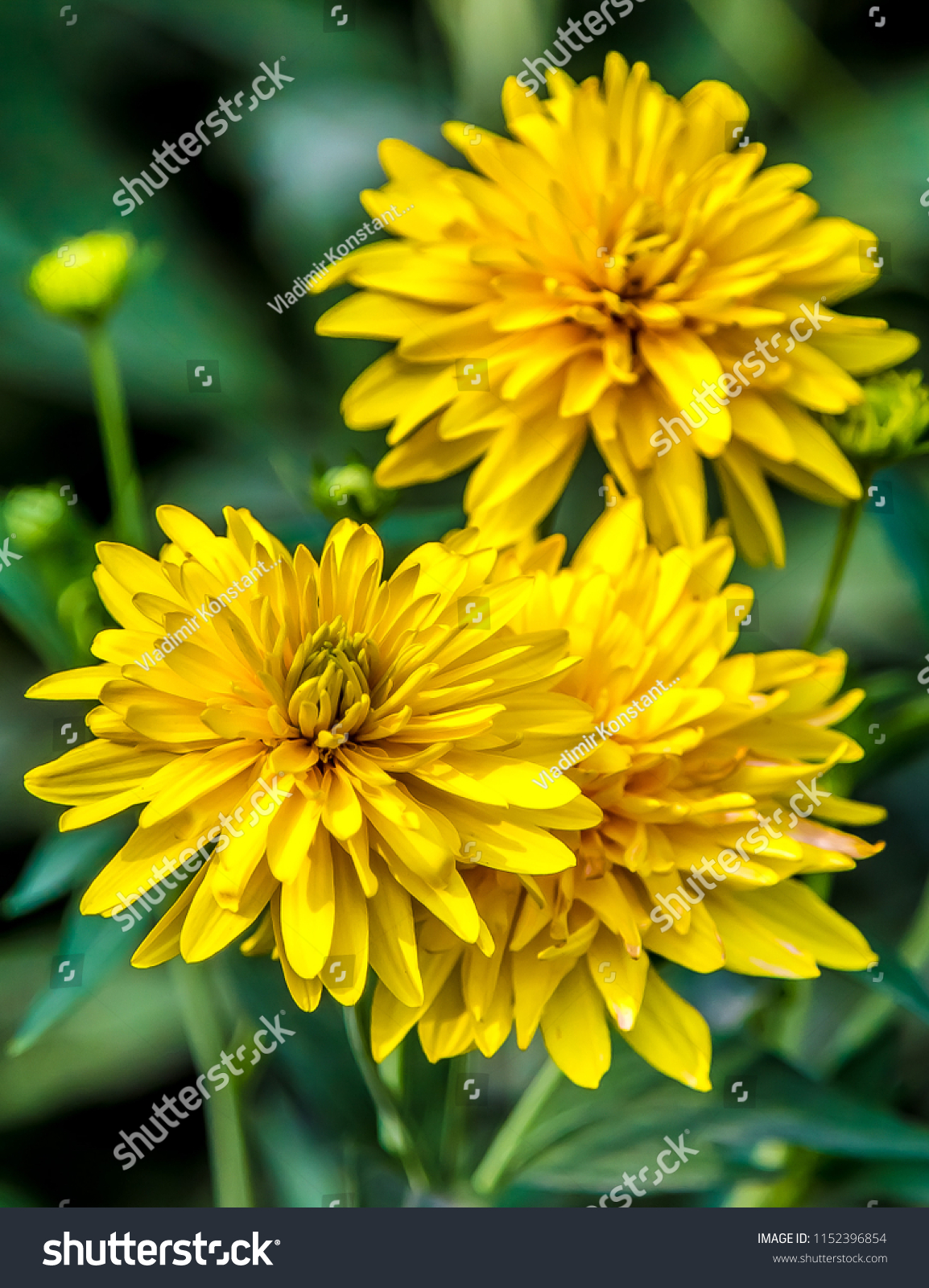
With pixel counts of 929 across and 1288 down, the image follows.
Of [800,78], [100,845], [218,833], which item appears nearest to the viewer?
[218,833]

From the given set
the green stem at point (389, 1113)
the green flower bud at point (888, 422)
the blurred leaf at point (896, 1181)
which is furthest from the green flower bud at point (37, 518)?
the blurred leaf at point (896, 1181)

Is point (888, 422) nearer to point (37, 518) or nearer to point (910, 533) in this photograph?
point (910, 533)

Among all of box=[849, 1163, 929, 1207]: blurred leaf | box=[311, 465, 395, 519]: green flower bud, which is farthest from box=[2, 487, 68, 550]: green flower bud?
box=[849, 1163, 929, 1207]: blurred leaf

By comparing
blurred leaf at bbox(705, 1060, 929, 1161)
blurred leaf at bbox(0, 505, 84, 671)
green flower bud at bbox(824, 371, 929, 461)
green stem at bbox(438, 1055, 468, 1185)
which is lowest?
blurred leaf at bbox(705, 1060, 929, 1161)

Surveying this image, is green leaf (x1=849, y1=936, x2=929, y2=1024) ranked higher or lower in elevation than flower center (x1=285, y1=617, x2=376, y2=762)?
lower

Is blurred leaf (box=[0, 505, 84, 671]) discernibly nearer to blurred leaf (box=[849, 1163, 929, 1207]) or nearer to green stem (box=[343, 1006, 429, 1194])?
green stem (box=[343, 1006, 429, 1194])

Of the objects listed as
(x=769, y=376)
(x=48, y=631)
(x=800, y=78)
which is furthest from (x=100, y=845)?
(x=800, y=78)

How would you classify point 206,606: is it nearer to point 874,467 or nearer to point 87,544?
point 87,544

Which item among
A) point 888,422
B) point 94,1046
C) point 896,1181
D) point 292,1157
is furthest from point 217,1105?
point 888,422
